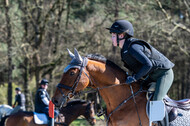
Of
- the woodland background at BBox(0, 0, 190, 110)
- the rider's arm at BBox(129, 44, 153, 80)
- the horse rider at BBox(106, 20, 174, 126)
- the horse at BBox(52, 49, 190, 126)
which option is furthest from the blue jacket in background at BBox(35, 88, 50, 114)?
the woodland background at BBox(0, 0, 190, 110)

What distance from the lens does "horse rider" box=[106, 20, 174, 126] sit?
3.35 m

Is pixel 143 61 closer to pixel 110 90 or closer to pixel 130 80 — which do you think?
pixel 130 80

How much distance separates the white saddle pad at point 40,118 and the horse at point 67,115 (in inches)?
4.6

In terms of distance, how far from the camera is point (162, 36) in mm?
13375

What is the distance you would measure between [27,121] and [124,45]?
4.55 meters

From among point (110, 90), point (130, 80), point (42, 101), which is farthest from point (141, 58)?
point (42, 101)

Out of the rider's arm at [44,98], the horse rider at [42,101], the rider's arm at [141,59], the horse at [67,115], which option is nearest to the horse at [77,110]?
the horse at [67,115]

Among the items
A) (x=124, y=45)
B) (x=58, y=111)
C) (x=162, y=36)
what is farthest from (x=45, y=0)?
(x=124, y=45)

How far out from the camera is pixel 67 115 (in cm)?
790

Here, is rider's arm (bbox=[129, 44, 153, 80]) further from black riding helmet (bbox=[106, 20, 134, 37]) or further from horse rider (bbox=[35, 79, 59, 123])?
horse rider (bbox=[35, 79, 59, 123])

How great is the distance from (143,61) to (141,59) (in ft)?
0.11

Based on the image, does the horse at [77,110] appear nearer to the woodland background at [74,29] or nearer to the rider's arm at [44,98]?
the rider's arm at [44,98]

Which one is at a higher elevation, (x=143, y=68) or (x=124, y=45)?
(x=124, y=45)

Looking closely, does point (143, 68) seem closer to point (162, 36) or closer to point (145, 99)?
point (145, 99)
